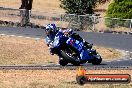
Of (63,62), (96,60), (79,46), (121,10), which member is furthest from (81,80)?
(121,10)

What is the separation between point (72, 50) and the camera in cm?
2192

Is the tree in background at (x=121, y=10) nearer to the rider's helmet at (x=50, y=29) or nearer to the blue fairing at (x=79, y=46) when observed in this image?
the blue fairing at (x=79, y=46)

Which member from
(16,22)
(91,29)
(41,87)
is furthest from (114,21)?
(41,87)

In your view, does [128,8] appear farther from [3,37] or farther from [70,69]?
[70,69]

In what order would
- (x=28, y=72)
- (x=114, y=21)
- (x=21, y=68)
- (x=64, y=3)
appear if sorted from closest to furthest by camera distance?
(x=28, y=72)
(x=21, y=68)
(x=114, y=21)
(x=64, y=3)

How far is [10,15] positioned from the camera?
163ft

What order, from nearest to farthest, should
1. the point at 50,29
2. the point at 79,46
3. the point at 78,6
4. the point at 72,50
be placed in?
the point at 50,29
the point at 79,46
the point at 72,50
the point at 78,6

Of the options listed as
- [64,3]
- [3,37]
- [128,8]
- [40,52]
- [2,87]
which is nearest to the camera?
[2,87]

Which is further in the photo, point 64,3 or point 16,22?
point 64,3

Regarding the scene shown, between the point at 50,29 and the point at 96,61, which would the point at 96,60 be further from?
the point at 50,29

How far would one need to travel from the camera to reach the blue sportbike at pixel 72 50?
21414 mm

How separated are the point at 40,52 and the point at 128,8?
19.4 m

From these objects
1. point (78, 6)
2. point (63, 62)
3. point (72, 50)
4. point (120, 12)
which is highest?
point (72, 50)

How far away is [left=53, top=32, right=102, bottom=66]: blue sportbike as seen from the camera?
843 inches
